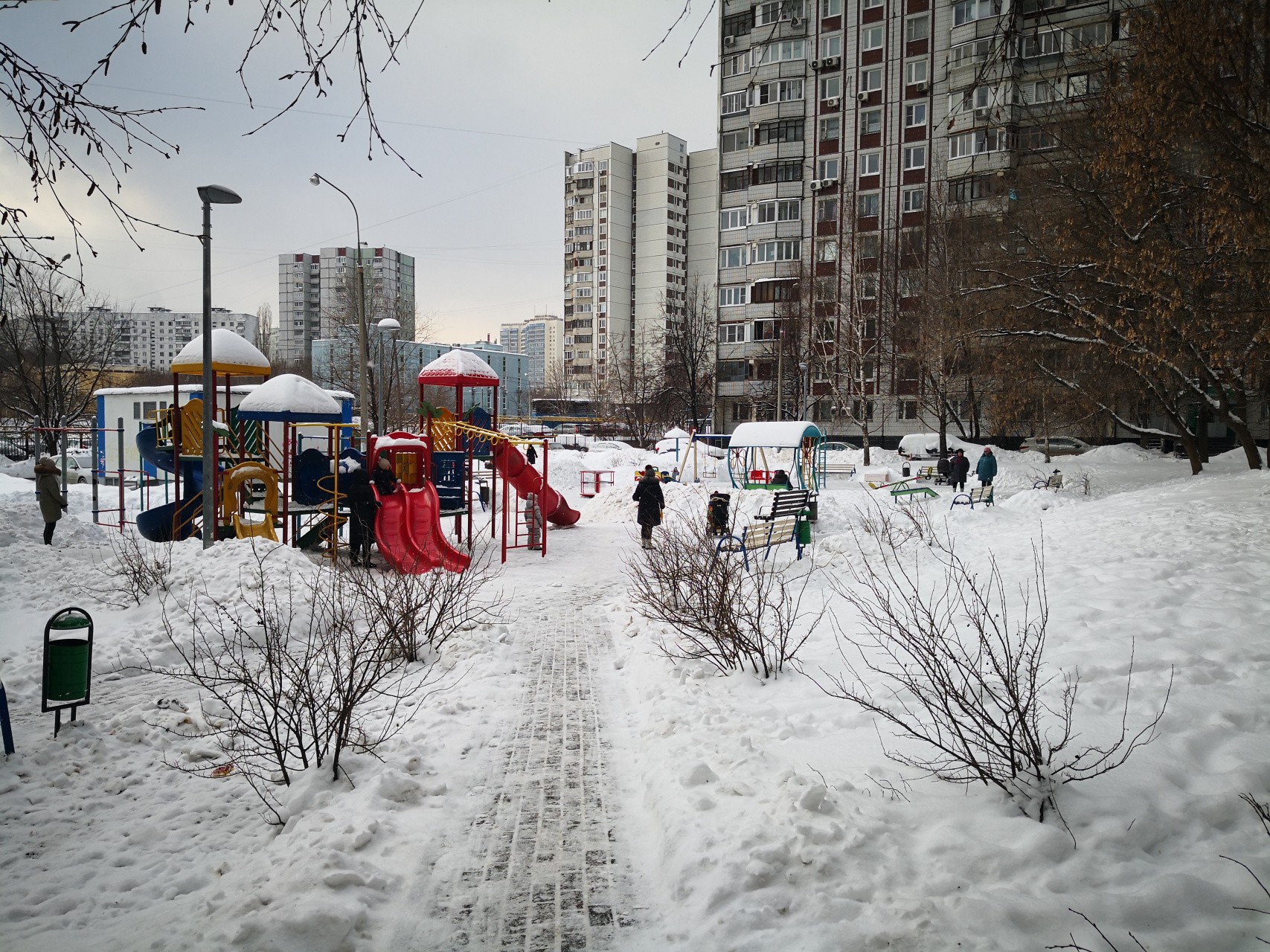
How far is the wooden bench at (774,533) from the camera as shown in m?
11.9

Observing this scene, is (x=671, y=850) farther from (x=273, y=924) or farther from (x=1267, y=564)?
(x=1267, y=564)

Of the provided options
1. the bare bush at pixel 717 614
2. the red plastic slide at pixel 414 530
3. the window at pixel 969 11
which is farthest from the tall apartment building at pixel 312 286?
the bare bush at pixel 717 614

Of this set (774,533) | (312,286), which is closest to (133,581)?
(774,533)

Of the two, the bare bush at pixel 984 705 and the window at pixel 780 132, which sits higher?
the window at pixel 780 132

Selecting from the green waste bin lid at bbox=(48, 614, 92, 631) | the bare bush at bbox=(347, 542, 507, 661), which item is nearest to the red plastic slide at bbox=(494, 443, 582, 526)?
the bare bush at bbox=(347, 542, 507, 661)

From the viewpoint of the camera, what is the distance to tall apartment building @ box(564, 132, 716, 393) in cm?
8494

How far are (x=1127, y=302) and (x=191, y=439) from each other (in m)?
19.9

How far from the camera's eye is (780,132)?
51.4 metres

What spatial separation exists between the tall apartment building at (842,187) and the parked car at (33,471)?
32575 mm

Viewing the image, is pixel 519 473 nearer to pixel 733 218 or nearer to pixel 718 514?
pixel 718 514

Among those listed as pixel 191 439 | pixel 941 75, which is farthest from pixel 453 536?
pixel 941 75

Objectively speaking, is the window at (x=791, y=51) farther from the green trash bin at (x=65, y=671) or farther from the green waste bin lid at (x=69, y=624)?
the green trash bin at (x=65, y=671)

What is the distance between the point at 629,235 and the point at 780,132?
39.8m

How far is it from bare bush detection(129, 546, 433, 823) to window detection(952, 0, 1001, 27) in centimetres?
4980
